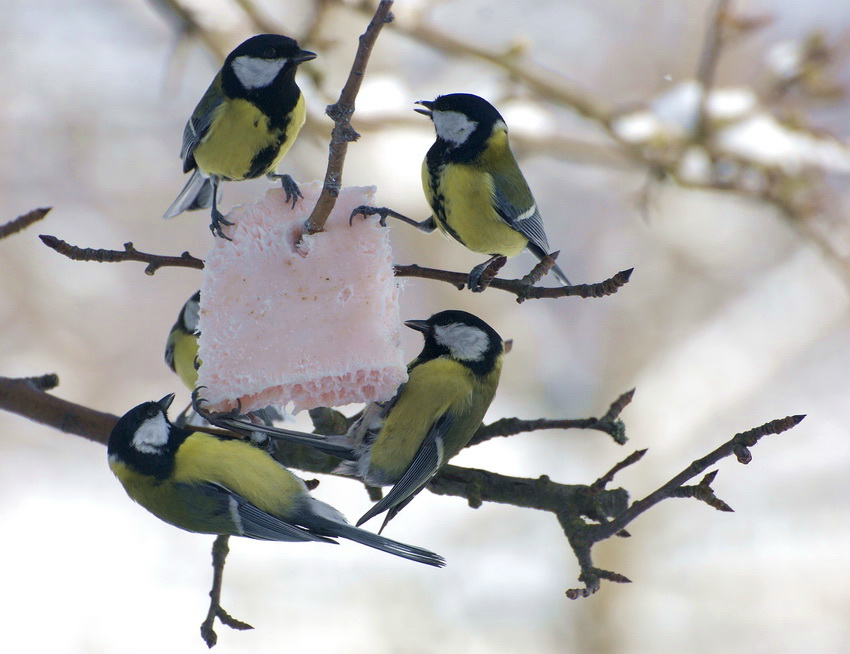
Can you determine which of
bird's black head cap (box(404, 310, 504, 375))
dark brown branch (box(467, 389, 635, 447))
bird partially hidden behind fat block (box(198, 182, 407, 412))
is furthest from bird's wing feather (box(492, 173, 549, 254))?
bird partially hidden behind fat block (box(198, 182, 407, 412))

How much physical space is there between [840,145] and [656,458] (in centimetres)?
217

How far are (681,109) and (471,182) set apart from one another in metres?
2.64

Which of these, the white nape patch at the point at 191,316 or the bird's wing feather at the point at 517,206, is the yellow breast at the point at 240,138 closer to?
the bird's wing feather at the point at 517,206

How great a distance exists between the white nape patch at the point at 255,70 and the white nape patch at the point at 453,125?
405 mm

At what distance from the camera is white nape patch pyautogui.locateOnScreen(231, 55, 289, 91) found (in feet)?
4.80

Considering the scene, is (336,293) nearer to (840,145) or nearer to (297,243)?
(297,243)

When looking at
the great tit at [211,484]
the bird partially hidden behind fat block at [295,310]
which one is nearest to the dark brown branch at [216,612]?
the great tit at [211,484]

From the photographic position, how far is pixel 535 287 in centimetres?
140

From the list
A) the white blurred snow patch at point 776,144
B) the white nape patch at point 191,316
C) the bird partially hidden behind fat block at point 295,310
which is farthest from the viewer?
the white blurred snow patch at point 776,144

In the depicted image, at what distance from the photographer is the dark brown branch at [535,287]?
128cm

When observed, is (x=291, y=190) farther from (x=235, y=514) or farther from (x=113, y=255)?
(x=235, y=514)

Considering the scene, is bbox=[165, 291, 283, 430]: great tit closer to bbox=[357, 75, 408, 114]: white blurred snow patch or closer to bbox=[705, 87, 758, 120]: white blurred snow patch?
bbox=[357, 75, 408, 114]: white blurred snow patch

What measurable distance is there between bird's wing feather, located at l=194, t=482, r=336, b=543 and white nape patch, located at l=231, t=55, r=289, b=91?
77 centimetres

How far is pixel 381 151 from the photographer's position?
4.69 metres
